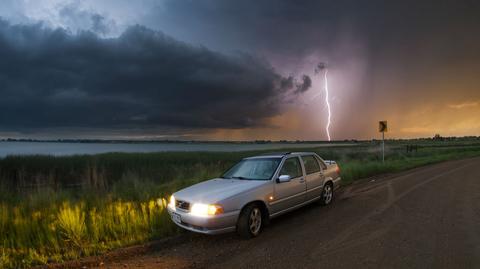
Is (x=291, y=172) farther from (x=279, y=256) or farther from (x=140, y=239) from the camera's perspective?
(x=140, y=239)

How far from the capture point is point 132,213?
661cm

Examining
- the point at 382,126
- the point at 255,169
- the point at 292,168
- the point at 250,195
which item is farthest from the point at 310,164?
the point at 382,126

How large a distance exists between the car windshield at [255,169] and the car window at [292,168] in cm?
20

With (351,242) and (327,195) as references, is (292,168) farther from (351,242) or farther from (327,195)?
(351,242)

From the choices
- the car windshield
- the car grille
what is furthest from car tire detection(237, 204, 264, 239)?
the car grille

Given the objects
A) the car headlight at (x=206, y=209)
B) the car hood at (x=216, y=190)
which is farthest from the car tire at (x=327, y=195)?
the car headlight at (x=206, y=209)

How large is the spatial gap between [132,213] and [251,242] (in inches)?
112

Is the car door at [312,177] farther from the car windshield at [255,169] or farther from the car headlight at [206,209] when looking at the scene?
the car headlight at [206,209]

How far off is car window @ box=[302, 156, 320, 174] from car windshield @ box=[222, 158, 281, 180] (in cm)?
101

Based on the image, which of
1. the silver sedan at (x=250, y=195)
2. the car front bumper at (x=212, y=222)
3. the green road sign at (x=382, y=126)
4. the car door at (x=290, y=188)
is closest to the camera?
the car front bumper at (x=212, y=222)

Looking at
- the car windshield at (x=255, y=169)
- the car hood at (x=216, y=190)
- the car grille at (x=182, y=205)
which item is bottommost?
the car grille at (x=182, y=205)

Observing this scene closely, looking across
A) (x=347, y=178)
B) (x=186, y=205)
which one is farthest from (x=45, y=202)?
(x=347, y=178)

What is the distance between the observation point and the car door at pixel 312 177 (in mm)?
7355

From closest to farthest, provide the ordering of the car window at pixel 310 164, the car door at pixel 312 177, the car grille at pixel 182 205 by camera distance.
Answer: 1. the car grille at pixel 182 205
2. the car door at pixel 312 177
3. the car window at pixel 310 164
